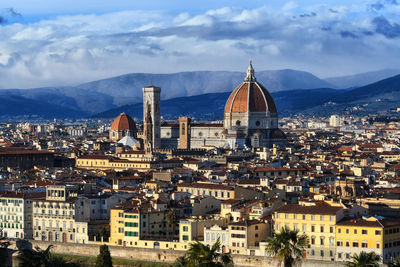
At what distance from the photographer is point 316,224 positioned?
54.3 meters

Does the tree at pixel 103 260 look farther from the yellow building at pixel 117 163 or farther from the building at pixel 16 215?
the yellow building at pixel 117 163

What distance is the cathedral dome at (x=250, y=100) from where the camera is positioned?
152875 mm

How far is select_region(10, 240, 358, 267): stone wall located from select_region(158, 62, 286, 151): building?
A: 3374 inches

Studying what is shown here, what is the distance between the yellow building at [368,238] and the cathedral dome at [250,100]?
326ft

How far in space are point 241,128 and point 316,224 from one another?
322 ft

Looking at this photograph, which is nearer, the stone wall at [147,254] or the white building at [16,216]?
the stone wall at [147,254]

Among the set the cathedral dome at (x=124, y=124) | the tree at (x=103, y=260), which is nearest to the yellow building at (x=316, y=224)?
the tree at (x=103, y=260)

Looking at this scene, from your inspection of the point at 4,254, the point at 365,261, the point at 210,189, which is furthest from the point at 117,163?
the point at 365,261

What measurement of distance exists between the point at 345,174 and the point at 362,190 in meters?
17.4

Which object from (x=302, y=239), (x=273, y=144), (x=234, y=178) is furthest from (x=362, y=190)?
(x=273, y=144)

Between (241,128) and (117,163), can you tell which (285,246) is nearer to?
(117,163)

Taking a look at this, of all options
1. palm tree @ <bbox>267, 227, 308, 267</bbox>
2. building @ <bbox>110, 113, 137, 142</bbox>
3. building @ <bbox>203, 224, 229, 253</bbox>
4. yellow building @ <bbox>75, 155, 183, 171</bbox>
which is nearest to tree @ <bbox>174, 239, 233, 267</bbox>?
palm tree @ <bbox>267, 227, 308, 267</bbox>

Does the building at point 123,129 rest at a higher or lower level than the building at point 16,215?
higher

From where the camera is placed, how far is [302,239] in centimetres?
4628
